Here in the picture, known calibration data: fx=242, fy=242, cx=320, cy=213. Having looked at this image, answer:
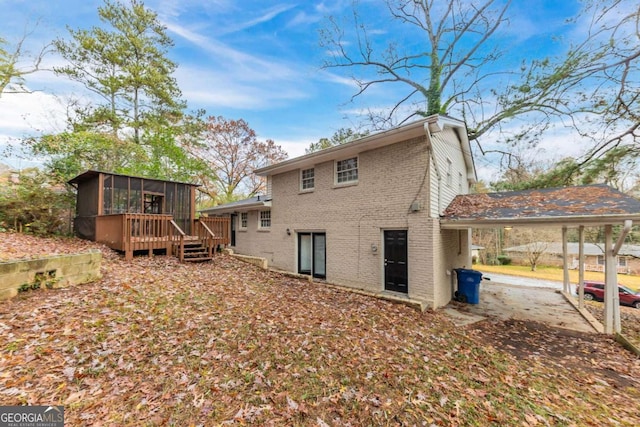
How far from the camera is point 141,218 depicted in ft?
30.5

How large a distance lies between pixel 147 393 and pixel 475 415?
13.9ft

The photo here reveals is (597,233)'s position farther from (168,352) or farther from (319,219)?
(168,352)

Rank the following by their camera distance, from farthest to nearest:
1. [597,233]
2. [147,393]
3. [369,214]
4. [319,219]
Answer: [597,233] → [319,219] → [369,214] → [147,393]

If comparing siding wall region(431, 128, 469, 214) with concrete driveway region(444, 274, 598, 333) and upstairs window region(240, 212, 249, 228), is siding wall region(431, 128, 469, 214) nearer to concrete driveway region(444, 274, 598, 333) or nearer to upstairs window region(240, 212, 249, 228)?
concrete driveway region(444, 274, 598, 333)

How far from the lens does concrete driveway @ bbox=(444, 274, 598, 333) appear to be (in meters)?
7.16

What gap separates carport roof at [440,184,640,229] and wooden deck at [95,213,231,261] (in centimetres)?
977

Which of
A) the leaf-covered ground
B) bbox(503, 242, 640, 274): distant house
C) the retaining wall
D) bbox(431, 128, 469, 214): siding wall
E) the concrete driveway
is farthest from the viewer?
bbox(503, 242, 640, 274): distant house

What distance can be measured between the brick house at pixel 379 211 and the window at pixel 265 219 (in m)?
0.48

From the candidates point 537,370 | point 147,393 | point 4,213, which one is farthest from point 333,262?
point 4,213

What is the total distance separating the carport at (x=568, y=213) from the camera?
227 inches

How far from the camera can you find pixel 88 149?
14367mm

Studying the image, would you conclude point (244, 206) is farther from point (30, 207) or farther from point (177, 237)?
point (30, 207)

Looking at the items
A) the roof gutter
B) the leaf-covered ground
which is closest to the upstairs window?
the leaf-covered ground

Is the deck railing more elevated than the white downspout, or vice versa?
the white downspout
